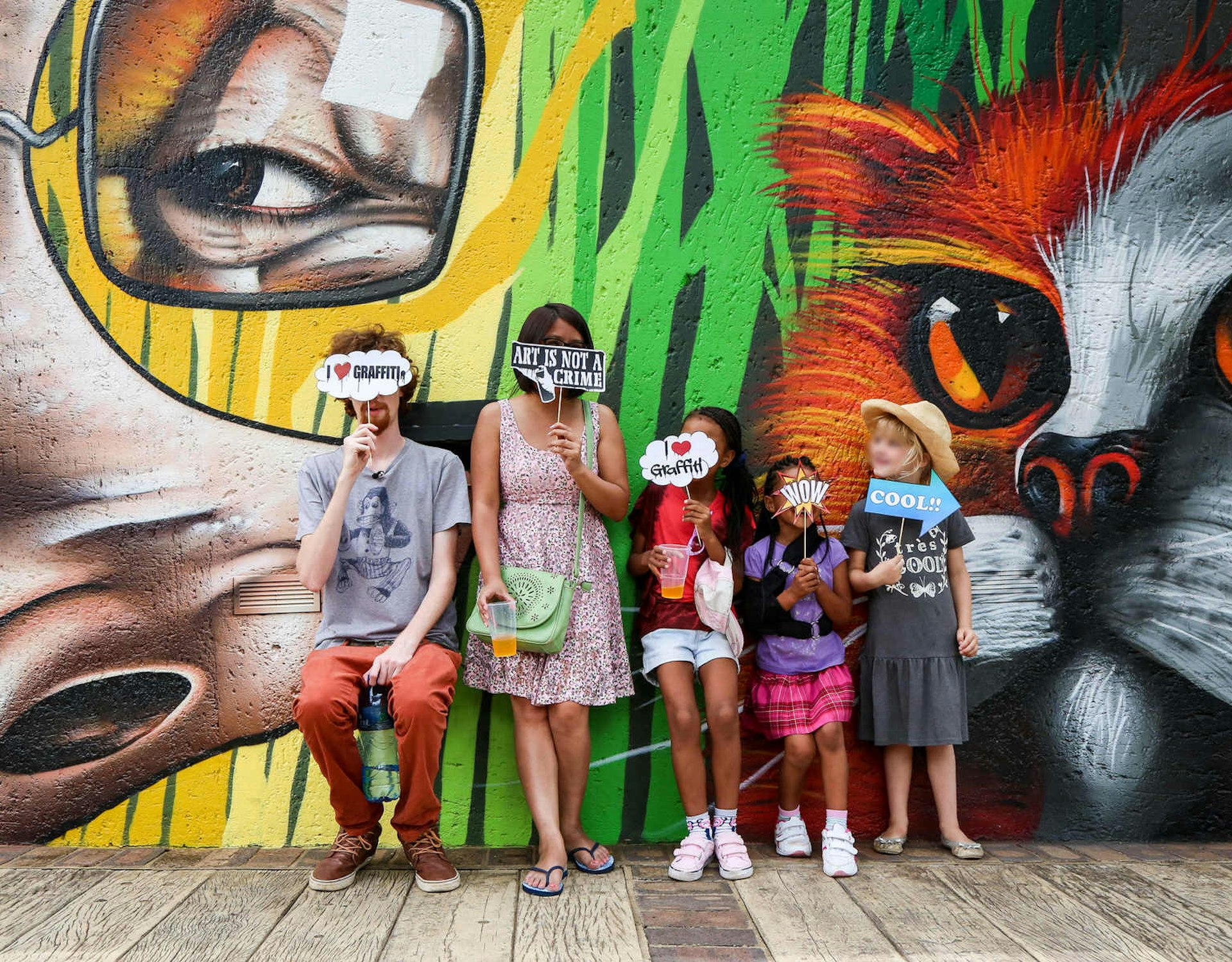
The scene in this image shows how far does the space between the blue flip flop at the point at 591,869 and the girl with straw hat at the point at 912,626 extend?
966mm

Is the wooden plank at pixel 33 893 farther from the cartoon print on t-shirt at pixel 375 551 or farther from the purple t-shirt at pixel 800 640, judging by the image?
the purple t-shirt at pixel 800 640

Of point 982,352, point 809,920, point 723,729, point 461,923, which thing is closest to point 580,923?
point 461,923

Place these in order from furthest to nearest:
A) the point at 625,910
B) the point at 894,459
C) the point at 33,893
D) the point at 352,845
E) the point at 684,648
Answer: the point at 894,459 → the point at 684,648 → the point at 352,845 → the point at 33,893 → the point at 625,910

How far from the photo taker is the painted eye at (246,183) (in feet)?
11.9

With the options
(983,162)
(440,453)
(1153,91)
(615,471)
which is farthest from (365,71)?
(1153,91)

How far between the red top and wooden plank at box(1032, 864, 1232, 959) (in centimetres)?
140

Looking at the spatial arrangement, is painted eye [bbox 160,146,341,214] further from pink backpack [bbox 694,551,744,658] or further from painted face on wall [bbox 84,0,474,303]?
pink backpack [bbox 694,551,744,658]

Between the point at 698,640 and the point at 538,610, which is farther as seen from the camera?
the point at 698,640

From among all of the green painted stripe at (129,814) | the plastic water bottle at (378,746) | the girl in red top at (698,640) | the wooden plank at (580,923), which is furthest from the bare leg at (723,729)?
the green painted stripe at (129,814)

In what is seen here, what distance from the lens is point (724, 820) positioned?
129 inches

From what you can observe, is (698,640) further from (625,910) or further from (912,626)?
(625,910)

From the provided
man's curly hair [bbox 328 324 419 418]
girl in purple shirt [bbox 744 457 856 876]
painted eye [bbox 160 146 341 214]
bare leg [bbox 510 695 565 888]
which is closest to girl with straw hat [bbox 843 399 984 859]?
girl in purple shirt [bbox 744 457 856 876]

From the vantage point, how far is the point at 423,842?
3.11 metres

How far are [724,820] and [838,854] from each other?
0.38m
